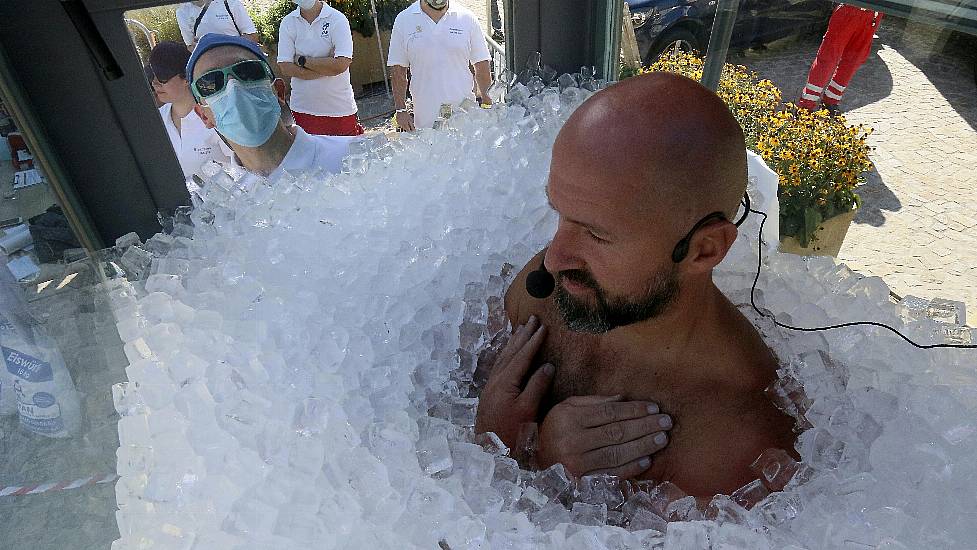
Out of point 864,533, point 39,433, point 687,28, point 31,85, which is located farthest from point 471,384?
point 687,28

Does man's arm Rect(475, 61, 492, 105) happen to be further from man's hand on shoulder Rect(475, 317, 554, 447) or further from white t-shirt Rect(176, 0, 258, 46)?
man's hand on shoulder Rect(475, 317, 554, 447)

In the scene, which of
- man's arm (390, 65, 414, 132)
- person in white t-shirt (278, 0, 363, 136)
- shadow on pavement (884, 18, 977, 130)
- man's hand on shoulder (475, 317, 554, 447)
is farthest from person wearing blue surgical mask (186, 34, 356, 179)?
shadow on pavement (884, 18, 977, 130)

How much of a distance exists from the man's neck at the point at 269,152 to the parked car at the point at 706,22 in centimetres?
150

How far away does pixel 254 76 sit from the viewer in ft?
6.69

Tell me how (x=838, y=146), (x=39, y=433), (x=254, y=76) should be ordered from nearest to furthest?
(x=39, y=433) < (x=254, y=76) < (x=838, y=146)

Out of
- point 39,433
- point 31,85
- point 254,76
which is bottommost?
point 39,433

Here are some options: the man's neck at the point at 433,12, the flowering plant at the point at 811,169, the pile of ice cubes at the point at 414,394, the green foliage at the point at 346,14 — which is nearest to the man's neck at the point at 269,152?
the pile of ice cubes at the point at 414,394

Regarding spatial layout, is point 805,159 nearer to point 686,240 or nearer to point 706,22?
point 706,22

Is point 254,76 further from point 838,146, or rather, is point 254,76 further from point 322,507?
point 838,146

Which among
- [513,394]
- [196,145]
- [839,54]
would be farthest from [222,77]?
[839,54]

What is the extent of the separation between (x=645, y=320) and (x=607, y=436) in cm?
24

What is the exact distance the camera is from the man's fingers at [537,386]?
49.9 inches

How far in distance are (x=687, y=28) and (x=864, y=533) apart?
2.49 meters

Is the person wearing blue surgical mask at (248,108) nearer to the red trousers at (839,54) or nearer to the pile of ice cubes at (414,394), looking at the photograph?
the pile of ice cubes at (414,394)
